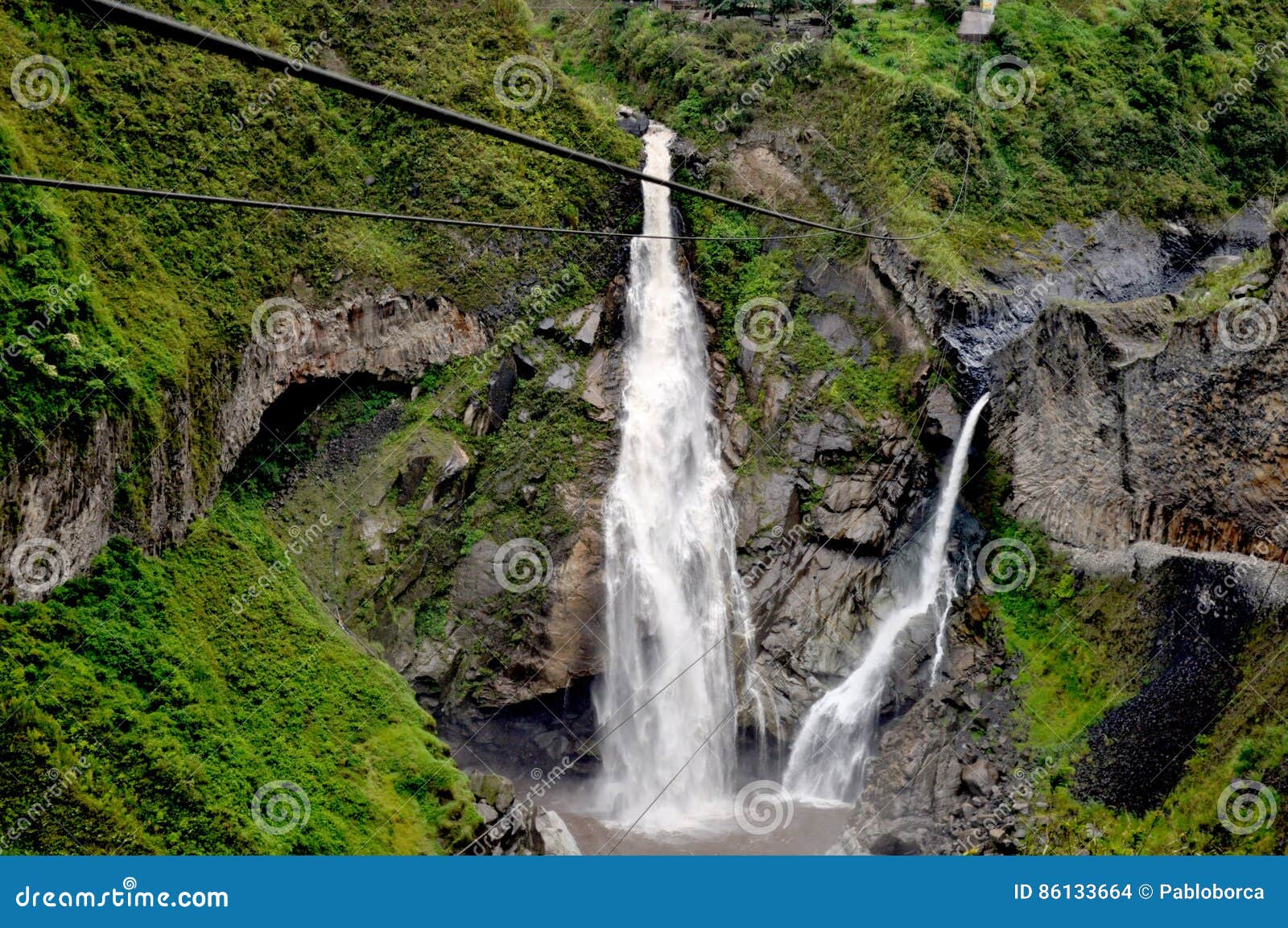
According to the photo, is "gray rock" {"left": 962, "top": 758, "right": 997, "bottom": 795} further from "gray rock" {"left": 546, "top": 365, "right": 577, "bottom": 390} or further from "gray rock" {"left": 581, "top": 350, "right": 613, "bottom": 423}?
"gray rock" {"left": 546, "top": 365, "right": 577, "bottom": 390}

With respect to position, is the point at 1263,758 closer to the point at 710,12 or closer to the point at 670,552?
the point at 670,552

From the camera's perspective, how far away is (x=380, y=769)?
57.5ft

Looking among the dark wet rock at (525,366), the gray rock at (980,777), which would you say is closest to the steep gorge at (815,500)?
the gray rock at (980,777)

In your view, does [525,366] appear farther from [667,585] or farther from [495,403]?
[667,585]

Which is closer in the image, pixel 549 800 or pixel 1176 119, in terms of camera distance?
pixel 549 800

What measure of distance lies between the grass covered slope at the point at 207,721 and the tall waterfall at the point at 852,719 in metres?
8.07

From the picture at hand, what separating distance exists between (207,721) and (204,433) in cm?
638

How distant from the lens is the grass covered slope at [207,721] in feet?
42.9

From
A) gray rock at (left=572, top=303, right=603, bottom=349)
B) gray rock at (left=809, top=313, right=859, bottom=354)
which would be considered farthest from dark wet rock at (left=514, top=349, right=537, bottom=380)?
gray rock at (left=809, top=313, right=859, bottom=354)

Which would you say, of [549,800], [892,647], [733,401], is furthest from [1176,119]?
[549,800]

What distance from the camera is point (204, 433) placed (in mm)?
19891

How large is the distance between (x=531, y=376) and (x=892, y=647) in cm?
1086

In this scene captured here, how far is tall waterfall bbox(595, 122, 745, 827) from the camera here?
2288 centimetres

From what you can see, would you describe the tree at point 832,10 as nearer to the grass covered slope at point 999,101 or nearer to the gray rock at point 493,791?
the grass covered slope at point 999,101
